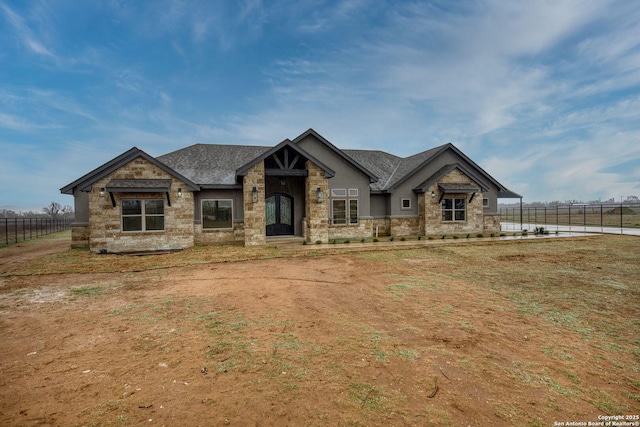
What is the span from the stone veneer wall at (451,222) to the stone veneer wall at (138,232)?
565 inches

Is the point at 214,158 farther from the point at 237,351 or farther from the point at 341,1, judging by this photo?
the point at 237,351

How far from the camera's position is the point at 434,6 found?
50.1 feet

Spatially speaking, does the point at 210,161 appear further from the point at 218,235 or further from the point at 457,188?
the point at 457,188

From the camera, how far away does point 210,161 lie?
17469 millimetres

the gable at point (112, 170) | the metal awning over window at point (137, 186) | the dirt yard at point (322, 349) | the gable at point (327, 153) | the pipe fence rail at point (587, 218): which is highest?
the gable at point (327, 153)

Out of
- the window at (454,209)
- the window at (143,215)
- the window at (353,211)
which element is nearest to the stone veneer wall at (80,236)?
the window at (143,215)

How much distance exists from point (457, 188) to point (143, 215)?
18402mm

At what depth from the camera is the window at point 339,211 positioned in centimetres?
1673

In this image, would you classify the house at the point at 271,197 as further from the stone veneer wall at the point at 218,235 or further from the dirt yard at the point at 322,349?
the dirt yard at the point at 322,349

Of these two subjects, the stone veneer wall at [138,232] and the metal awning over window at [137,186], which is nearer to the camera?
the metal awning over window at [137,186]

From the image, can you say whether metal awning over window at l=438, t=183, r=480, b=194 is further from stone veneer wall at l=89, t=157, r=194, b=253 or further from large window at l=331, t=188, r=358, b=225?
stone veneer wall at l=89, t=157, r=194, b=253

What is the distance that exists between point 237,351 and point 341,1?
2038cm

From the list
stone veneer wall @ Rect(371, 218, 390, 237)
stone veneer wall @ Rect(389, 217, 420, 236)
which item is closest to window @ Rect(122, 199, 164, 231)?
stone veneer wall @ Rect(371, 218, 390, 237)

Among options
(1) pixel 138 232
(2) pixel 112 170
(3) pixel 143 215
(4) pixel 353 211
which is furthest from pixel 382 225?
(2) pixel 112 170
